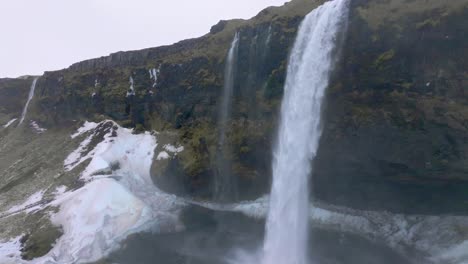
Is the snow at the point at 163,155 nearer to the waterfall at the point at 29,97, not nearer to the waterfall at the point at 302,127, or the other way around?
the waterfall at the point at 302,127

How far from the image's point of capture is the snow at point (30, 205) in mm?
34812

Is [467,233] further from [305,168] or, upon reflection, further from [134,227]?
[134,227]

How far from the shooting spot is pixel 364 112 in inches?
1126

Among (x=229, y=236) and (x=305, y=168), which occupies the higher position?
(x=305, y=168)

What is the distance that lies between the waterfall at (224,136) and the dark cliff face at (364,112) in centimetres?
69

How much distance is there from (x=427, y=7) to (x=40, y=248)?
3331cm

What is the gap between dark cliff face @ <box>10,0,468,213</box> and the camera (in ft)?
83.6

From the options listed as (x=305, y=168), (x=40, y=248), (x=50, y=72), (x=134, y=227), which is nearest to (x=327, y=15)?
(x=305, y=168)

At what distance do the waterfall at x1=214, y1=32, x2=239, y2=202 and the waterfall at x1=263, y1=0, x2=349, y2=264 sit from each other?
566 centimetres

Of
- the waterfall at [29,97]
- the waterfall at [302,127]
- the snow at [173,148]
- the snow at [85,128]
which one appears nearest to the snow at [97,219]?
the snow at [173,148]

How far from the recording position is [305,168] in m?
29.2

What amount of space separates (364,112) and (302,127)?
4.70m

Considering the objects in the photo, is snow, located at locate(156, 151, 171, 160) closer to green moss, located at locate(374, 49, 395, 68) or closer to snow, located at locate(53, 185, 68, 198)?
snow, located at locate(53, 185, 68, 198)

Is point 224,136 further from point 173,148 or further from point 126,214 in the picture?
point 126,214
